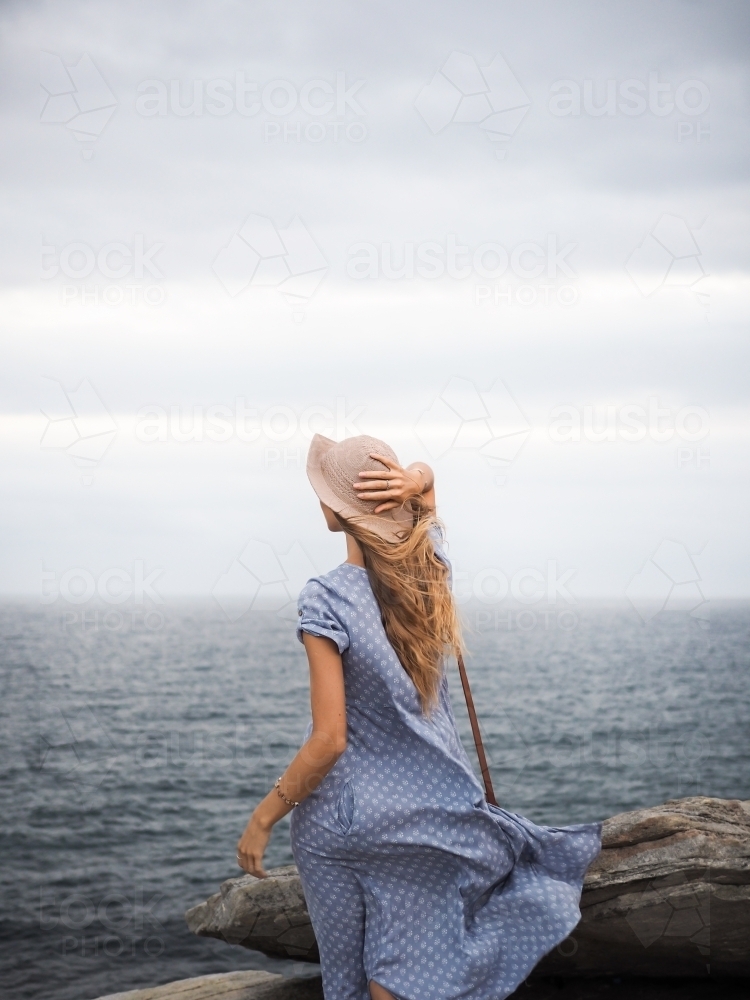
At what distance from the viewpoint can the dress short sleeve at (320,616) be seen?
112 inches

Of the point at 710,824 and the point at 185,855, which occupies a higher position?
the point at 710,824

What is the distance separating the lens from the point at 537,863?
332 cm

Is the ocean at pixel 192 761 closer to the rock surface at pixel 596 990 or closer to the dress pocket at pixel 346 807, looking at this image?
the dress pocket at pixel 346 807

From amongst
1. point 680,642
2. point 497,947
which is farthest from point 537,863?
point 680,642

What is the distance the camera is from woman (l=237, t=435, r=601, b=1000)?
9.66 ft

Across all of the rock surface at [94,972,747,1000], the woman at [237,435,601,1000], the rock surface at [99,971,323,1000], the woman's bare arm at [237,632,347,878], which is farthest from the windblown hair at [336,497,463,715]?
the rock surface at [99,971,323,1000]

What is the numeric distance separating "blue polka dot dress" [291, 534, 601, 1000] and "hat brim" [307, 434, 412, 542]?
0.16 m

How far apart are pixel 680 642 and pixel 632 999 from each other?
78.4m

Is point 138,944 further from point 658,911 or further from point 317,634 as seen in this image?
point 317,634

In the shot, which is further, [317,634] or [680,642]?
[680,642]

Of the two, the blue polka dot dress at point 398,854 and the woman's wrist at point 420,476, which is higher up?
the woman's wrist at point 420,476

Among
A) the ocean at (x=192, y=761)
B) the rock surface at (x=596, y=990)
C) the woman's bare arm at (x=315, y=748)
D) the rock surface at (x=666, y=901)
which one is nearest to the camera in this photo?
the woman's bare arm at (x=315, y=748)

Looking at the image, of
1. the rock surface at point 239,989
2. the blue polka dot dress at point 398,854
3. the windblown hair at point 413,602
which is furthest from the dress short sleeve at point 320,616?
the rock surface at point 239,989

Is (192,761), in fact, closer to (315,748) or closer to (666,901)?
(666,901)
